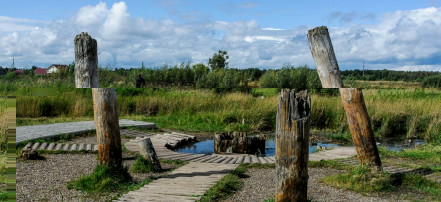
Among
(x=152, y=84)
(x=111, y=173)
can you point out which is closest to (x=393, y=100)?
(x=152, y=84)

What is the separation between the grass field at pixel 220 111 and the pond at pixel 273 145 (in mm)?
664

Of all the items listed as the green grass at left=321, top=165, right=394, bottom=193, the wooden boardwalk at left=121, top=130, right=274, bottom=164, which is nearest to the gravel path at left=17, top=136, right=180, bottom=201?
the wooden boardwalk at left=121, top=130, right=274, bottom=164

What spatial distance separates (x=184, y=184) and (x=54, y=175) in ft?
7.29

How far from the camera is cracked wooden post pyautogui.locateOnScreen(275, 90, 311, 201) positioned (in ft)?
15.8

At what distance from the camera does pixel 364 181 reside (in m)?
6.53

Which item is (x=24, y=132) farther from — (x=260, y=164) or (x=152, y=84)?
(x=152, y=84)

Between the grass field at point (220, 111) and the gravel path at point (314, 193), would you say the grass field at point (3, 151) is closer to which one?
the gravel path at point (314, 193)

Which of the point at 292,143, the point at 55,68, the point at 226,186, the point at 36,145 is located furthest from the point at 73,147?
the point at 55,68

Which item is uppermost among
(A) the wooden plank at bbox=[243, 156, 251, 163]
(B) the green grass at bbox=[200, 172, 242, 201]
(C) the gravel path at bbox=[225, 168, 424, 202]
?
(A) the wooden plank at bbox=[243, 156, 251, 163]

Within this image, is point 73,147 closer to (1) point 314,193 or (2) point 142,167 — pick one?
(2) point 142,167

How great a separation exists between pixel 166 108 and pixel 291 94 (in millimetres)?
12644

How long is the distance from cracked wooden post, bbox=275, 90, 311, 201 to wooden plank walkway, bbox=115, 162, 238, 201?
1379mm

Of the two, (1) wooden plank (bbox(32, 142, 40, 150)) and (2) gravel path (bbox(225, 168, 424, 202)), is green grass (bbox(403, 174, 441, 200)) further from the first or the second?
(1) wooden plank (bbox(32, 142, 40, 150))

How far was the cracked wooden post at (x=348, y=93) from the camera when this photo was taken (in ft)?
21.6
